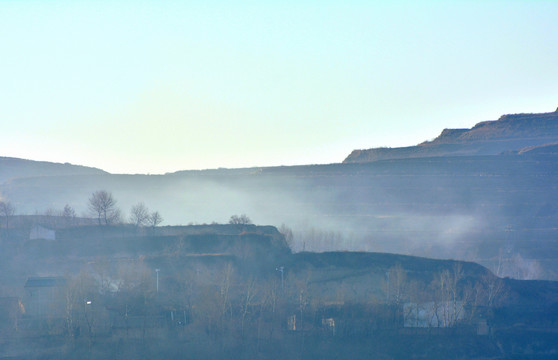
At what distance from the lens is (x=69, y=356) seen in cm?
4047

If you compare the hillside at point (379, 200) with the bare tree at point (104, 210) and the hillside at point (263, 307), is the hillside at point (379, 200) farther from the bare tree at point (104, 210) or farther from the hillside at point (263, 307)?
the hillside at point (263, 307)

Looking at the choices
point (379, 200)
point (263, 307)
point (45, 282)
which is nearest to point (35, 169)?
point (379, 200)

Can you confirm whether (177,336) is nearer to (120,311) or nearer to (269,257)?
(120,311)

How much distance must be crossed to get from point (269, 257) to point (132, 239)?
10.2m

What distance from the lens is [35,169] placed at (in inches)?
5079

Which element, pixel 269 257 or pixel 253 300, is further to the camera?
pixel 269 257

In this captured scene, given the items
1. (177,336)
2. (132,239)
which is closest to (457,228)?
(132,239)

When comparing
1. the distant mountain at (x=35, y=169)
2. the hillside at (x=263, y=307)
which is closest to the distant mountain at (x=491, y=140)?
the distant mountain at (x=35, y=169)

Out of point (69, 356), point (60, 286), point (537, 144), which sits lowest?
point (69, 356)

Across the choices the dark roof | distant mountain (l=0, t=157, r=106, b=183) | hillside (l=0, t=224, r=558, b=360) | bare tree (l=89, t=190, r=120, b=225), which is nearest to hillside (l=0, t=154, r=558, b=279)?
bare tree (l=89, t=190, r=120, b=225)

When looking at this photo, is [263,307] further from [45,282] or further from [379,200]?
[379,200]

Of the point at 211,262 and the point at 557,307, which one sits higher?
the point at 211,262

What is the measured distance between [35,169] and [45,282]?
86.5 meters

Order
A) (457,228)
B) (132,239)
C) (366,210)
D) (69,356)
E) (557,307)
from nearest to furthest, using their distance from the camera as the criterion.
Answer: (69,356), (557,307), (132,239), (457,228), (366,210)
